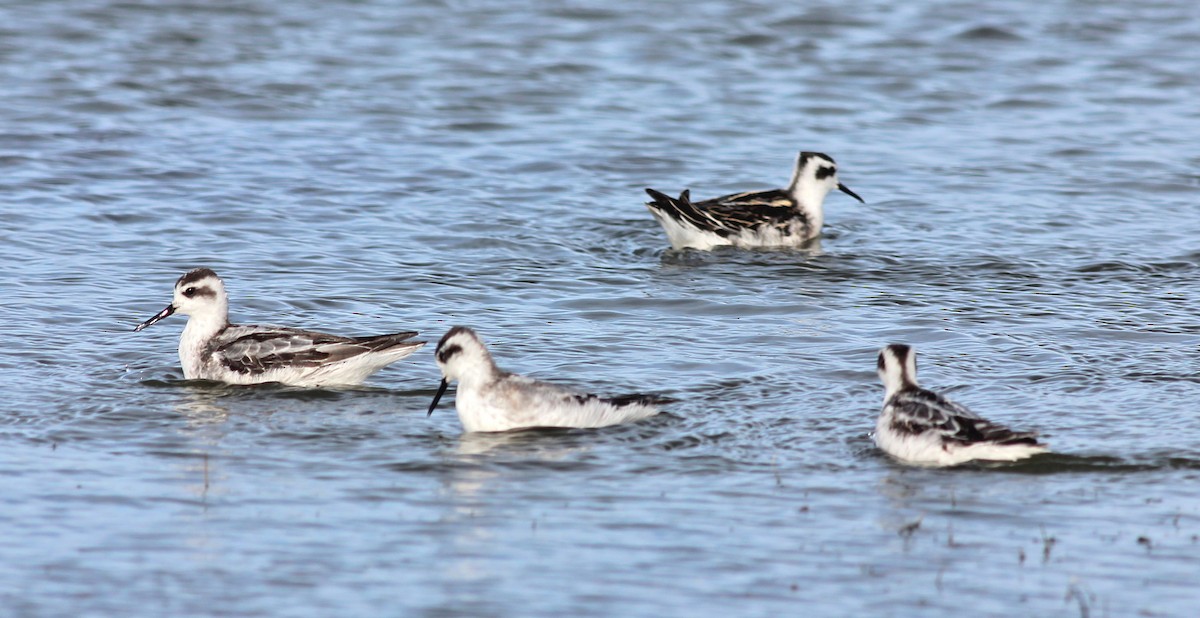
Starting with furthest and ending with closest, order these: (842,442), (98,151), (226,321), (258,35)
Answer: (258,35) < (98,151) < (226,321) < (842,442)

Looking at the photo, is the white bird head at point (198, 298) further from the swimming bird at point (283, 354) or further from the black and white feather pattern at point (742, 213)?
the black and white feather pattern at point (742, 213)

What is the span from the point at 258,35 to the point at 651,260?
15451mm

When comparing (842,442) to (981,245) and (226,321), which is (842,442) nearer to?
(226,321)

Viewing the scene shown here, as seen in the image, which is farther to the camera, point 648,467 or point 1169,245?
point 1169,245

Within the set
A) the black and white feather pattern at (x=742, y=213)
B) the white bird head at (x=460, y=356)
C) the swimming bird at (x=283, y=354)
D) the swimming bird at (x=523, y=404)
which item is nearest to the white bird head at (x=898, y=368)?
the swimming bird at (x=523, y=404)

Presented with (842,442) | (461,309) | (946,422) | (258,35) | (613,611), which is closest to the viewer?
(613,611)

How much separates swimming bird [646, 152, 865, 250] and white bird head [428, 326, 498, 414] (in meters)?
7.03

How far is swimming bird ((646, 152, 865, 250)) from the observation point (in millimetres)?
18781

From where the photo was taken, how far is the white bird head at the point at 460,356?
464 inches

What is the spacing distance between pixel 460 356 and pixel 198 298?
3.06 meters

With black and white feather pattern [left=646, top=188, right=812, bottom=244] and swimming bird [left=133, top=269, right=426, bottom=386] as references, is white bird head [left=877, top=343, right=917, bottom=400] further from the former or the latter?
black and white feather pattern [left=646, top=188, right=812, bottom=244]

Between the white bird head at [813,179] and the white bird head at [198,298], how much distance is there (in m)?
8.25

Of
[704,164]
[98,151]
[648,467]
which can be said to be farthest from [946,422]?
[98,151]

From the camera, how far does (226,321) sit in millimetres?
13828
